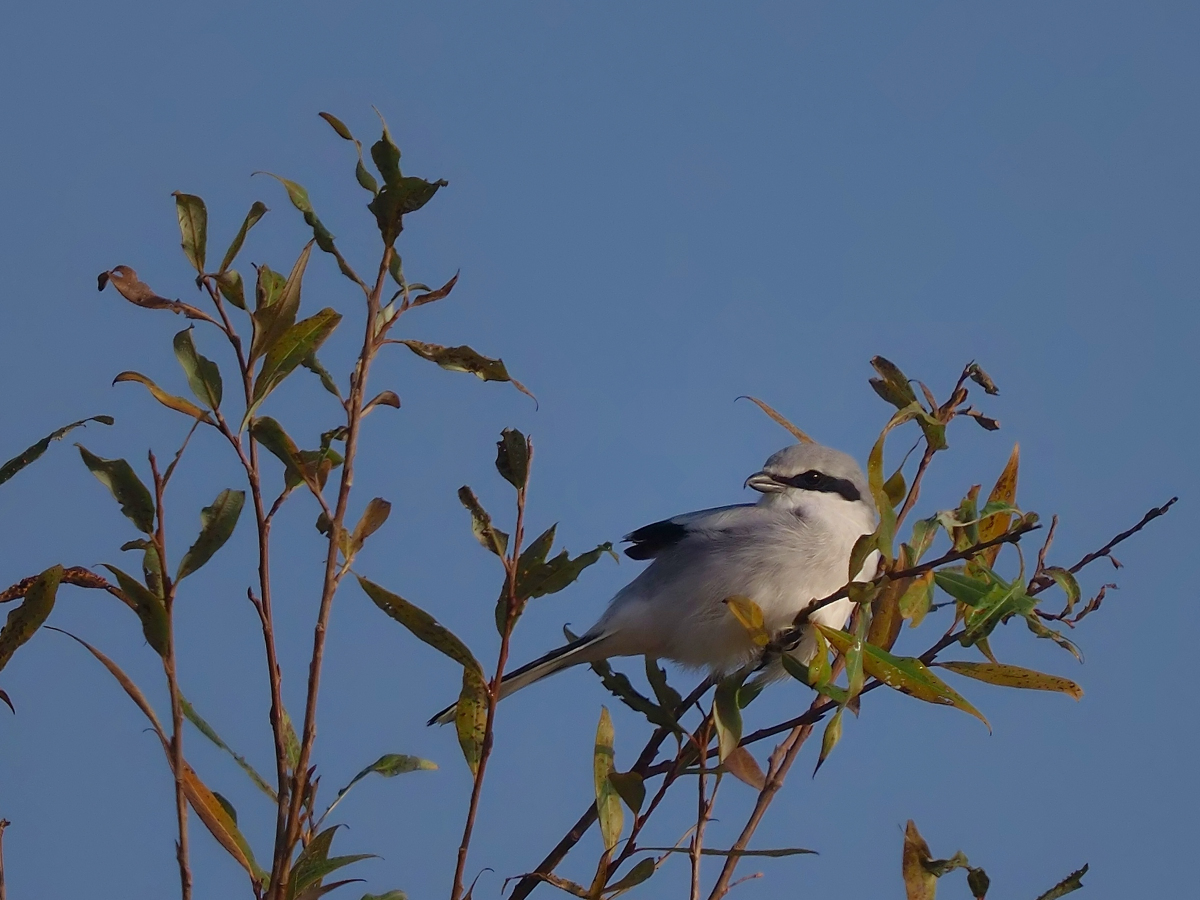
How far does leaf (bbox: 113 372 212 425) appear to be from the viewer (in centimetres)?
169

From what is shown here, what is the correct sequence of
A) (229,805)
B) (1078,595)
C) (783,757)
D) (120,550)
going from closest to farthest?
(120,550)
(229,805)
(1078,595)
(783,757)

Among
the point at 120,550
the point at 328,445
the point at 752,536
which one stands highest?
the point at 752,536

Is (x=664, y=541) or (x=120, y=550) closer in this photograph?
(x=120, y=550)

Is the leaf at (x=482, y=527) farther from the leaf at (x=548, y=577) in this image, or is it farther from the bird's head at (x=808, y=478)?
the bird's head at (x=808, y=478)

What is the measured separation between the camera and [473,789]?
1552 mm

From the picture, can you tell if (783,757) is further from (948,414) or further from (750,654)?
(750,654)

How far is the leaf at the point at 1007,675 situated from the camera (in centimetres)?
205

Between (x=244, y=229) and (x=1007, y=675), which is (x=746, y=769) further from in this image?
(x=244, y=229)

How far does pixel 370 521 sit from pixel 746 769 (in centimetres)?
95

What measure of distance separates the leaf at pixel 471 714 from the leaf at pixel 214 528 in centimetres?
37

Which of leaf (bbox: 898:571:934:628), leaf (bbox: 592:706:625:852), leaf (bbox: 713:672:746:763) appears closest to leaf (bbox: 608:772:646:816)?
leaf (bbox: 592:706:625:852)

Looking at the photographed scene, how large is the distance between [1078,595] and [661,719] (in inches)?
29.4

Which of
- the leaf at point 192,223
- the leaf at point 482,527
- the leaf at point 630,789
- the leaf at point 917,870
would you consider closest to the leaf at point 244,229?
the leaf at point 192,223

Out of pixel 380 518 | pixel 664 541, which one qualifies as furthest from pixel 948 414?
pixel 664 541
